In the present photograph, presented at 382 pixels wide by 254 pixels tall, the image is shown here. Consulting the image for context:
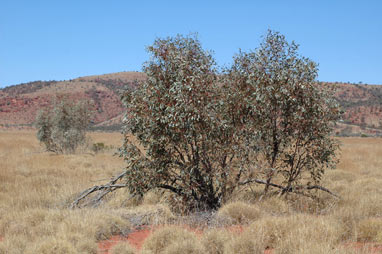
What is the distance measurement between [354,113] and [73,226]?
8099 cm

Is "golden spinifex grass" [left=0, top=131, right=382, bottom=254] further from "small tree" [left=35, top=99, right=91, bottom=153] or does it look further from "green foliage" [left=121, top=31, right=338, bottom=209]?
"small tree" [left=35, top=99, right=91, bottom=153]

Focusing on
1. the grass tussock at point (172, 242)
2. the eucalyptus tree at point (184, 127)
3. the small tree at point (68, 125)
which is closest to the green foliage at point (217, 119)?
the eucalyptus tree at point (184, 127)

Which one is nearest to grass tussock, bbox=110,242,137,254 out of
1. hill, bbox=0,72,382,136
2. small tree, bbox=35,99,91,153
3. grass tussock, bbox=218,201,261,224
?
grass tussock, bbox=218,201,261,224

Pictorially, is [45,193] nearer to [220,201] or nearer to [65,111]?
[220,201]

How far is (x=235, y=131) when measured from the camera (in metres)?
9.96

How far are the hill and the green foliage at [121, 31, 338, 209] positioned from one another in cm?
7248

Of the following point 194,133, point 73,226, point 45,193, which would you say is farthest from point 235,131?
point 45,193

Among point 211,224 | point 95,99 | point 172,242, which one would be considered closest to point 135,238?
point 172,242

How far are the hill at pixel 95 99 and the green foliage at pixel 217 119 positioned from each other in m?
72.5

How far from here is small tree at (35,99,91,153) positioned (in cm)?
2984

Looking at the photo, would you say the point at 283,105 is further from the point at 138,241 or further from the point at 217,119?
the point at 138,241

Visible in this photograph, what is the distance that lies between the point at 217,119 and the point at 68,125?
914 inches

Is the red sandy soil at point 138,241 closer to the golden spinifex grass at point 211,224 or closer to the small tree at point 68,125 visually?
the golden spinifex grass at point 211,224

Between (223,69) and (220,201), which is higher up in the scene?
(223,69)
